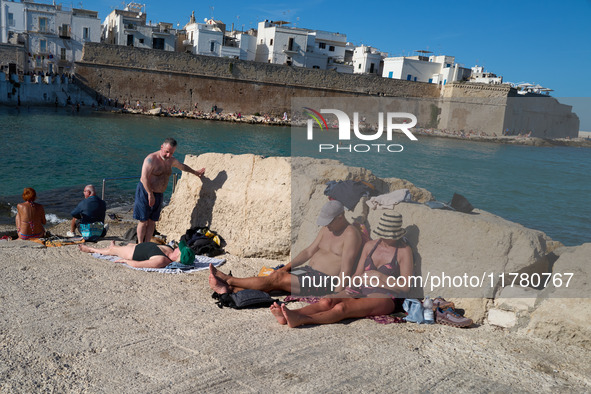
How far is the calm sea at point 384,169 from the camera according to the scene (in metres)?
10.9

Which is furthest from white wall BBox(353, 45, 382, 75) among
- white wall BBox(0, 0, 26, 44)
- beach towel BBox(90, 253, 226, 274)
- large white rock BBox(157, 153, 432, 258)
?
beach towel BBox(90, 253, 226, 274)

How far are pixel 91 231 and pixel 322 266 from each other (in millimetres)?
3514

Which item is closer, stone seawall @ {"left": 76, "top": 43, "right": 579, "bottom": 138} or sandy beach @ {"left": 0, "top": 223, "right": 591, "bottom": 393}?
sandy beach @ {"left": 0, "top": 223, "right": 591, "bottom": 393}

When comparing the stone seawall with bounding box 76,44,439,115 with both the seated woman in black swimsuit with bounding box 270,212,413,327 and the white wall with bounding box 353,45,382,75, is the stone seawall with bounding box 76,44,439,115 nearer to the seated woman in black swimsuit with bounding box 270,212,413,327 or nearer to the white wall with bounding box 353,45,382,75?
the white wall with bounding box 353,45,382,75

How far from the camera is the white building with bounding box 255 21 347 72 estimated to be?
48.1 metres

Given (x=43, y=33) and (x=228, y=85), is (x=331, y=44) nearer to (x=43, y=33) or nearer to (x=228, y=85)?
(x=228, y=85)

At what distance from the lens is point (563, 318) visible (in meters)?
3.52

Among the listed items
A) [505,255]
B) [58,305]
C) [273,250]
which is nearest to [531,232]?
[505,255]

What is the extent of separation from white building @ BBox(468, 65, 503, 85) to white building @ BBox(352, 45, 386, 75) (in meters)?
10.6

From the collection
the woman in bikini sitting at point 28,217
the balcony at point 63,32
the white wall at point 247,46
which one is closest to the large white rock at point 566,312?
the woman in bikini sitting at point 28,217

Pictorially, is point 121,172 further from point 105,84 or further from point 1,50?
point 1,50

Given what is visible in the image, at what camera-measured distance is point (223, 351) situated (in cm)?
315

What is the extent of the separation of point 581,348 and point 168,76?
4190 cm

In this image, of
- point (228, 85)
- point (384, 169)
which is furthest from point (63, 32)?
point (384, 169)
